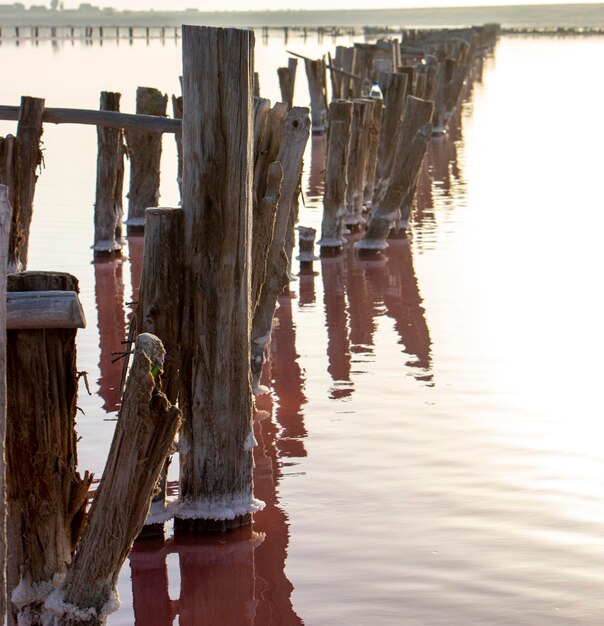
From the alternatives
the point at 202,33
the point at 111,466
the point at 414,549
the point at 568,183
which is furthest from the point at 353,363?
the point at 568,183

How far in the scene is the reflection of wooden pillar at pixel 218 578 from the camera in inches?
177

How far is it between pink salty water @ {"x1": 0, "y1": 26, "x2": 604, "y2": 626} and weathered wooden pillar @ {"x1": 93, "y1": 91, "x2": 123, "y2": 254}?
0.93ft

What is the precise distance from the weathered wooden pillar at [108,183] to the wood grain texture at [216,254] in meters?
5.27

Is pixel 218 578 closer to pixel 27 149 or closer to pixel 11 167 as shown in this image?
pixel 11 167

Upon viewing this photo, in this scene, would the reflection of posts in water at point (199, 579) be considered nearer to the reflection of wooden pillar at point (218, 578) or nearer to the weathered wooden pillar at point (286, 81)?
the reflection of wooden pillar at point (218, 578)

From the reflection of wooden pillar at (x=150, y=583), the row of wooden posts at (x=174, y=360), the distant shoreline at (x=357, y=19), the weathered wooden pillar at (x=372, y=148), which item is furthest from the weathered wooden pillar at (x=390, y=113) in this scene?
the distant shoreline at (x=357, y=19)

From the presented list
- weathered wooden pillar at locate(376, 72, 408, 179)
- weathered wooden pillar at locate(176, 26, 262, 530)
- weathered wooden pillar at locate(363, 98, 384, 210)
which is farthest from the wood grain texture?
weathered wooden pillar at locate(376, 72, 408, 179)

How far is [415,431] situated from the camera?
6.28 meters

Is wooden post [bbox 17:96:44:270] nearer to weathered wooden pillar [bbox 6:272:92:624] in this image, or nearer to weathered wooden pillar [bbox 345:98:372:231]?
weathered wooden pillar [bbox 345:98:372:231]

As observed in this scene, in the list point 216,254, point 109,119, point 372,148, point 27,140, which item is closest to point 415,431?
point 216,254

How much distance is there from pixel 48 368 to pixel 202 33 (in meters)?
1.44

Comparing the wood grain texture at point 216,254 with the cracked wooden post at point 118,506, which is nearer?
the cracked wooden post at point 118,506

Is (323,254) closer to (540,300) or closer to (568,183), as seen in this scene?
(540,300)

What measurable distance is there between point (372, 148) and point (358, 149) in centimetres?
86
